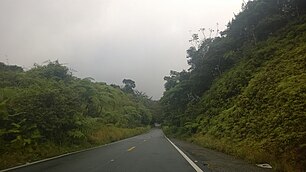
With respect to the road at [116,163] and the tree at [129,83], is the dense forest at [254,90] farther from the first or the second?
the tree at [129,83]

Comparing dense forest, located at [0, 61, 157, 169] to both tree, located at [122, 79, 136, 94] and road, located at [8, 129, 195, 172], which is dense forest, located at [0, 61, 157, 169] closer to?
road, located at [8, 129, 195, 172]

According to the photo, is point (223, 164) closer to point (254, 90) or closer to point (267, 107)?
point (267, 107)

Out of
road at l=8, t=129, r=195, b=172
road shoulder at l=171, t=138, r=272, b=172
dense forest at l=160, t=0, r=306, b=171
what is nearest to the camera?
road shoulder at l=171, t=138, r=272, b=172

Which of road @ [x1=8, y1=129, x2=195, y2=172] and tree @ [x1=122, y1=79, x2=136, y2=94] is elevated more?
tree @ [x1=122, y1=79, x2=136, y2=94]

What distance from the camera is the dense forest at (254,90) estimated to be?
14983mm

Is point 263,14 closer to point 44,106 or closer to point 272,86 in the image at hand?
point 272,86

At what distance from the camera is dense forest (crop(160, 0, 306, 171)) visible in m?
15.0

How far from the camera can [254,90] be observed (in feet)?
83.4

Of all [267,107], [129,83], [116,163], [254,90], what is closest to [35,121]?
[116,163]

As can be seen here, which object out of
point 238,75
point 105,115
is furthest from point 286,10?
point 105,115

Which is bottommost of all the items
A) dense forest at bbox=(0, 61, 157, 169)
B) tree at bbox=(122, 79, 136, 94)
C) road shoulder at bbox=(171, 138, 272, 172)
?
road shoulder at bbox=(171, 138, 272, 172)

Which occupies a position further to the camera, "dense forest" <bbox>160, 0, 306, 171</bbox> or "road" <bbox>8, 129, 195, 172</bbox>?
"dense forest" <bbox>160, 0, 306, 171</bbox>

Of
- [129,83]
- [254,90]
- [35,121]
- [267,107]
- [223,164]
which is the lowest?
[223,164]

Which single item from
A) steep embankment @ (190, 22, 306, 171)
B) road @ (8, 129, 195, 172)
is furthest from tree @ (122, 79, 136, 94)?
road @ (8, 129, 195, 172)
